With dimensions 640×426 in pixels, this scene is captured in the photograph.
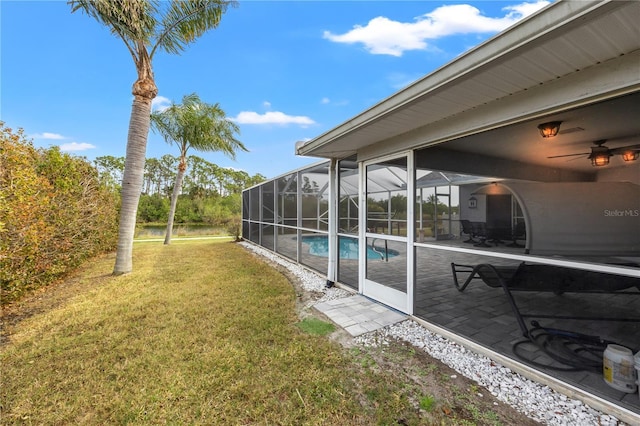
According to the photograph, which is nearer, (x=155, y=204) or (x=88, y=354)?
(x=88, y=354)

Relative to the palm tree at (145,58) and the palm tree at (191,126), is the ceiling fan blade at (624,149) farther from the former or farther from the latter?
the palm tree at (191,126)

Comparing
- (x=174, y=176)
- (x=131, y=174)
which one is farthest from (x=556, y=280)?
(x=174, y=176)

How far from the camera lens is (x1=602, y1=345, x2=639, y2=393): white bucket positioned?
200cm

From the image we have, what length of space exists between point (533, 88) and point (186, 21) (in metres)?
6.81

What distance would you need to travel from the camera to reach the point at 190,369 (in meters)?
2.43

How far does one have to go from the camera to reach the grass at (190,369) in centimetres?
192

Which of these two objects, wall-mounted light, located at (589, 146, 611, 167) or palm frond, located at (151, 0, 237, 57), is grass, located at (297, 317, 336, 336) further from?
palm frond, located at (151, 0, 237, 57)

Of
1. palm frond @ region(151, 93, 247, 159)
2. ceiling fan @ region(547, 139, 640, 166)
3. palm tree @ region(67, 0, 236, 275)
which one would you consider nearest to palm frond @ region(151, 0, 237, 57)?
palm tree @ region(67, 0, 236, 275)

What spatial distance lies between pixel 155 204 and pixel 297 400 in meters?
32.9

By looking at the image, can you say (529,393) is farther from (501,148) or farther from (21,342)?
(21,342)

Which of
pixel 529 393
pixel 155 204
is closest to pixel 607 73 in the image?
pixel 529 393

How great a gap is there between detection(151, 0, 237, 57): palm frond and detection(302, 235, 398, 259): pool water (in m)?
5.56

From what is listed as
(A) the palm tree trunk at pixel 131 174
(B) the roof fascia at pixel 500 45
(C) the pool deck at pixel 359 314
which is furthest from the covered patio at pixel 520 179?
(A) the palm tree trunk at pixel 131 174

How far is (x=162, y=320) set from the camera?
3512 mm
